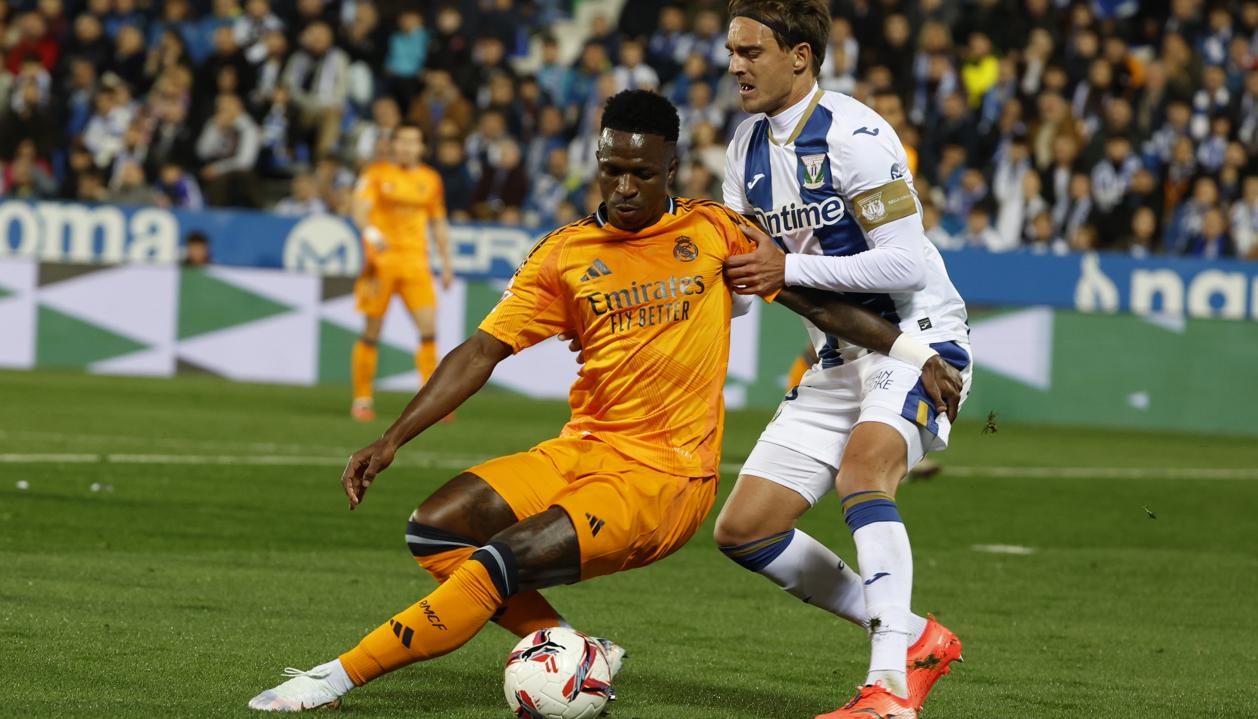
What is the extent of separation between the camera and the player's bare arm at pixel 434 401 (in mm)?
5109

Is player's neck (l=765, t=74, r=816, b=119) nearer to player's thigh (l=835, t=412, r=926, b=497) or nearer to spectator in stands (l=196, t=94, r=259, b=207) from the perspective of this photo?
player's thigh (l=835, t=412, r=926, b=497)

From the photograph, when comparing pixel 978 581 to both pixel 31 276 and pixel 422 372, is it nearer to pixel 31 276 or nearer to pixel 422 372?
pixel 422 372

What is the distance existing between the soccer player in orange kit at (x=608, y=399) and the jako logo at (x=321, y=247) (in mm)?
14220

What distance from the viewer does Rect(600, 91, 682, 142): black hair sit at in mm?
5301

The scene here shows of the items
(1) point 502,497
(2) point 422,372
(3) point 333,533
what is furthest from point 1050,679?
(2) point 422,372

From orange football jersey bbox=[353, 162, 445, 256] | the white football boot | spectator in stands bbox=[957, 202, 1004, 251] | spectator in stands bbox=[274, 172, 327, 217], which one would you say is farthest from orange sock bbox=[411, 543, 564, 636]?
spectator in stands bbox=[274, 172, 327, 217]

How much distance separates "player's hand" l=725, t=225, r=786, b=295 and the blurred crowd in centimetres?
1375

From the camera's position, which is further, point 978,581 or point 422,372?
point 422,372

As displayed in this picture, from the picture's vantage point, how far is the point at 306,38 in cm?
2247

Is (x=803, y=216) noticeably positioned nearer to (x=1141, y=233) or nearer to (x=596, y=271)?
(x=596, y=271)

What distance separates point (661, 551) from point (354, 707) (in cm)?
97

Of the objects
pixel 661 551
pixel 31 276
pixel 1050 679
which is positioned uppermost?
pixel 661 551

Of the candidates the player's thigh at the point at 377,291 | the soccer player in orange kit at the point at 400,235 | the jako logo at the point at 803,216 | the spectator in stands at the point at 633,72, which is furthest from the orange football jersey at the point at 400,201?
the jako logo at the point at 803,216

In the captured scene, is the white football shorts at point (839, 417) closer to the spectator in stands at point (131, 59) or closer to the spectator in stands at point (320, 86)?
the spectator in stands at point (320, 86)
